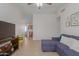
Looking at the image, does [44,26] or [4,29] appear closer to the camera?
[4,29]

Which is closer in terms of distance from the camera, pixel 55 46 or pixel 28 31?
pixel 55 46

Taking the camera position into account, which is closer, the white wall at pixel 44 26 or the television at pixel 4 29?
the television at pixel 4 29

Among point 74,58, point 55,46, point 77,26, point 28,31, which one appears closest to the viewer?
point 74,58

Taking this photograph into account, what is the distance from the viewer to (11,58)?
647 mm

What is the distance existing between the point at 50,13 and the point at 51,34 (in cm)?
162

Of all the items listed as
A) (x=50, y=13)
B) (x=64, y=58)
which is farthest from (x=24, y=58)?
(x=50, y=13)

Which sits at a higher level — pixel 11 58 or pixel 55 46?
pixel 11 58

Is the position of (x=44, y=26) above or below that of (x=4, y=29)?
above

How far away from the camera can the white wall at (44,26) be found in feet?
26.6

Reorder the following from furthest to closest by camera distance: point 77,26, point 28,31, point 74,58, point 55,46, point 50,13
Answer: point 28,31, point 50,13, point 55,46, point 77,26, point 74,58

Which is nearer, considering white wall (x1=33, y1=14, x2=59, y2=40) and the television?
the television

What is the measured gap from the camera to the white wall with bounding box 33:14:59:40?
810 cm

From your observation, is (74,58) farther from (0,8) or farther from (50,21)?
(50,21)

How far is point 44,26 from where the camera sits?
8.20m
